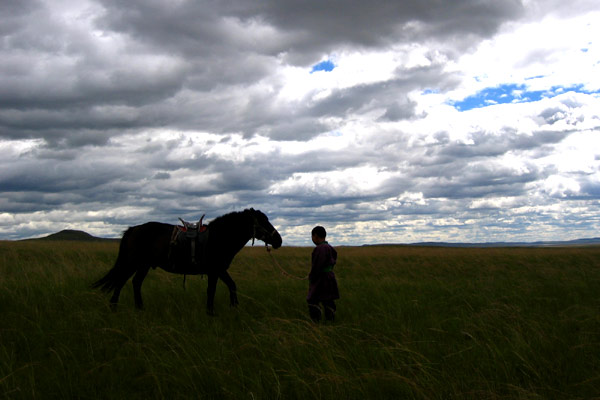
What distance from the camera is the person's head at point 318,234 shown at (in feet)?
25.3

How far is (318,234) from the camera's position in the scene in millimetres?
7723

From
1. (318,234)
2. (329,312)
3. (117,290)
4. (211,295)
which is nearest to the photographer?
(329,312)

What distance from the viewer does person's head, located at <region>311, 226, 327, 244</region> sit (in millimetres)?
7707

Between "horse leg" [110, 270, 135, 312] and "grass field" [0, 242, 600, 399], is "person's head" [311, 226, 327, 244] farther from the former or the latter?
"horse leg" [110, 270, 135, 312]

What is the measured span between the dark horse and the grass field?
0.74 metres

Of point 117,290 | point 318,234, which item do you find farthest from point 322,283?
point 117,290

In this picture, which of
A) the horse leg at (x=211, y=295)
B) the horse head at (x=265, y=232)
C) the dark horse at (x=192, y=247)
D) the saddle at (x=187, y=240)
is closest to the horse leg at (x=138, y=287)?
Answer: the dark horse at (x=192, y=247)

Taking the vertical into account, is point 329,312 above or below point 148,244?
below

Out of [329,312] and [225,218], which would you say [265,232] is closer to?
[225,218]

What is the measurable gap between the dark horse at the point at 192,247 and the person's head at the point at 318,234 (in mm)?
1362

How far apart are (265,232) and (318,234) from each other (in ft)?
5.41

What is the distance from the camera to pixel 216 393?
4098 millimetres

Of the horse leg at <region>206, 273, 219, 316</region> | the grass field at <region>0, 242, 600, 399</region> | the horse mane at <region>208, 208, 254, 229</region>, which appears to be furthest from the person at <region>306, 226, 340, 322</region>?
the horse mane at <region>208, 208, 254, 229</region>

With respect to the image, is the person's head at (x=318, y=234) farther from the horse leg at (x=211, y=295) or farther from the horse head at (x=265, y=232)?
the horse leg at (x=211, y=295)
